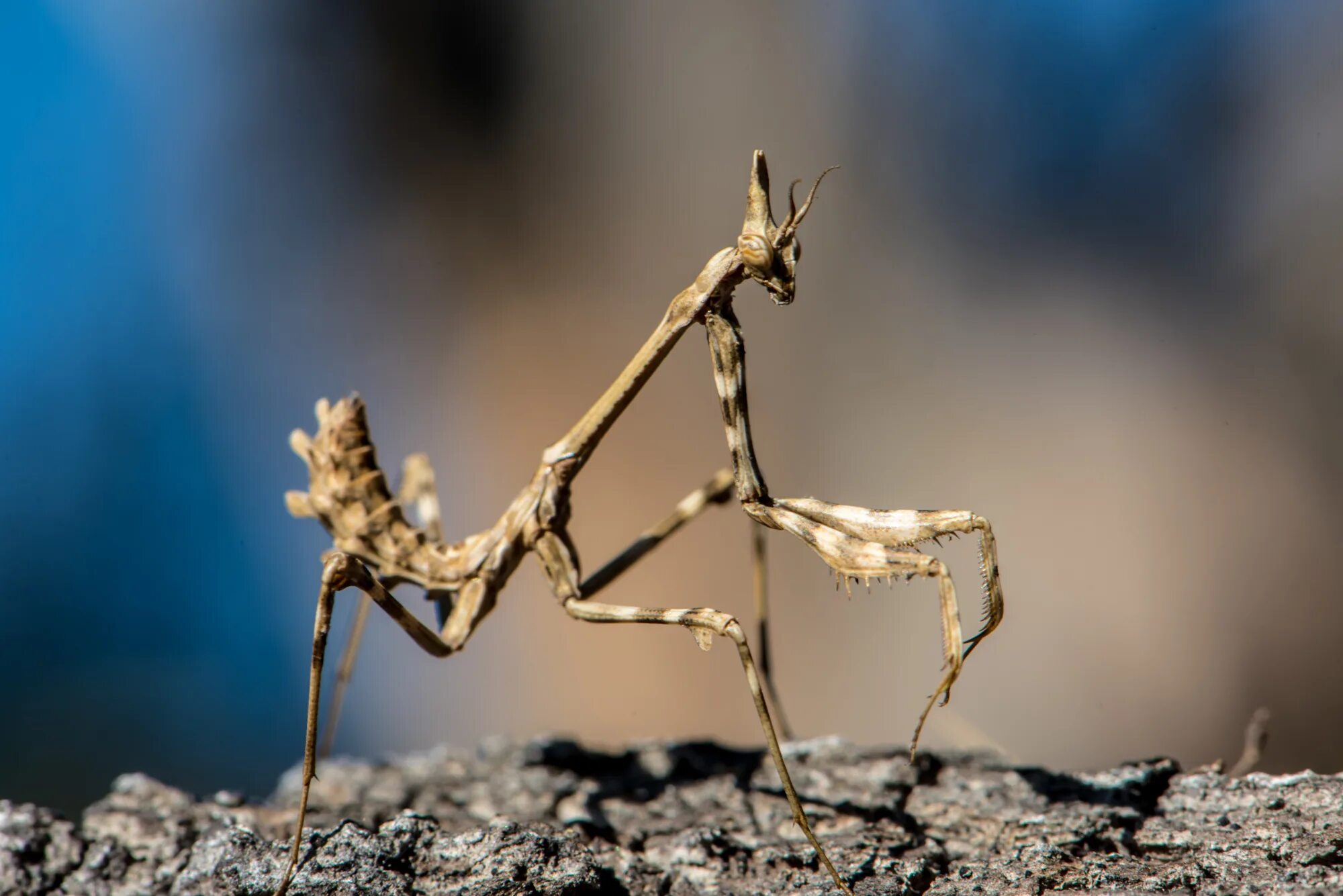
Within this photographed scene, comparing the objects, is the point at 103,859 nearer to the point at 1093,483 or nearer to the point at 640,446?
the point at 640,446

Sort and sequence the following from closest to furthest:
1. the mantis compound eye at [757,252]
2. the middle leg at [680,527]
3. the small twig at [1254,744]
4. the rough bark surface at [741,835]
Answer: the rough bark surface at [741,835] < the mantis compound eye at [757,252] < the small twig at [1254,744] < the middle leg at [680,527]

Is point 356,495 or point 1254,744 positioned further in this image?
point 356,495

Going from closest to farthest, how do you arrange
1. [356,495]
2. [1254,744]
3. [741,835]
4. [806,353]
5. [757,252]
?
[757,252]
[741,835]
[1254,744]
[356,495]
[806,353]

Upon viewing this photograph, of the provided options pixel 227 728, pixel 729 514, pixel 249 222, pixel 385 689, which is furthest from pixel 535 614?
pixel 249 222

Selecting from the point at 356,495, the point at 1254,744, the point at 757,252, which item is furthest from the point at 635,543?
the point at 1254,744

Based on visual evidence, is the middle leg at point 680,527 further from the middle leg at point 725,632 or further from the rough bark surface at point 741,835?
the rough bark surface at point 741,835

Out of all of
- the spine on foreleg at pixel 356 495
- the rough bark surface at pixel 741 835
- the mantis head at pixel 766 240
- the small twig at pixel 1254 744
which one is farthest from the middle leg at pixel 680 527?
the small twig at pixel 1254 744

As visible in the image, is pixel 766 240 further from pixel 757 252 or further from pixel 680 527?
pixel 680 527
